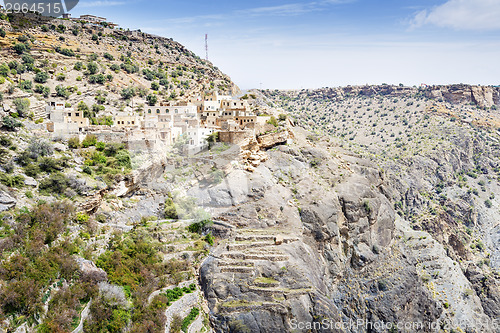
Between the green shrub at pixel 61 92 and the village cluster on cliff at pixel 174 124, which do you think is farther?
the green shrub at pixel 61 92

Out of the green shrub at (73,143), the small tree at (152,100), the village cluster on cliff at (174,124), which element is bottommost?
the green shrub at (73,143)

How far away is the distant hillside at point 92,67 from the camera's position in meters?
55.5

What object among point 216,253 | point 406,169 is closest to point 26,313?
point 216,253

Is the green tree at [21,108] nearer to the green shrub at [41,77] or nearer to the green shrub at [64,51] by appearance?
the green shrub at [41,77]

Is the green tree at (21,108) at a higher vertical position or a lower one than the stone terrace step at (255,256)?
higher

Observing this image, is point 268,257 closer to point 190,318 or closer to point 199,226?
point 199,226

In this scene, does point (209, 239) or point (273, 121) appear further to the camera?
point (273, 121)

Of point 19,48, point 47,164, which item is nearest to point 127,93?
point 19,48

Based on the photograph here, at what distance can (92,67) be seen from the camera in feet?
213

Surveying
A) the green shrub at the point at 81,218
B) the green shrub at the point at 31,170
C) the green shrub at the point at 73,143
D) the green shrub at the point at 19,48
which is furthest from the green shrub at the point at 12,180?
the green shrub at the point at 19,48

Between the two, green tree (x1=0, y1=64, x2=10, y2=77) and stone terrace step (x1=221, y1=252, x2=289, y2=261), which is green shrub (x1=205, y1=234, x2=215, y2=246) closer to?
stone terrace step (x1=221, y1=252, x2=289, y2=261)

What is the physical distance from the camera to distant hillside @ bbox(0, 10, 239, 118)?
5553 cm

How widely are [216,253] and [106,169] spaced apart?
40.9 ft

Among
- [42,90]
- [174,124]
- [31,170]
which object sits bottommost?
[31,170]
